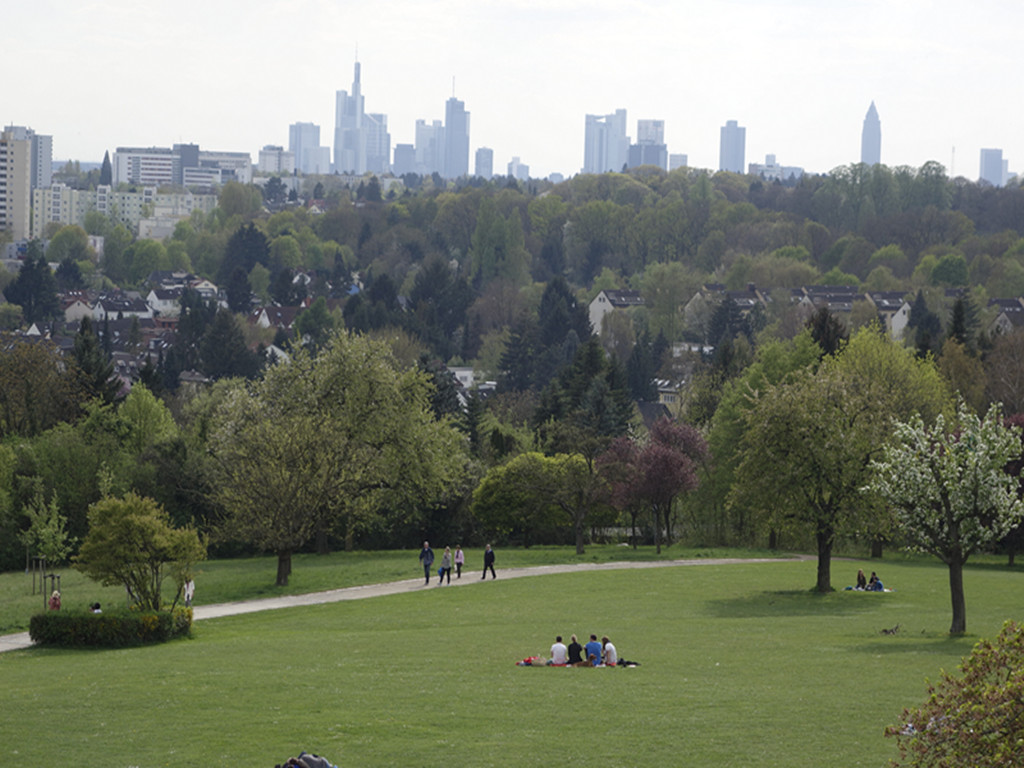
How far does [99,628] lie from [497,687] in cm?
1117

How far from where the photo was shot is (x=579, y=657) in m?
23.7

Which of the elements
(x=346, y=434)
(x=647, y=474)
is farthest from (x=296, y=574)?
(x=647, y=474)

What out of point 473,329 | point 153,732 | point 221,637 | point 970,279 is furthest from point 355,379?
point 970,279

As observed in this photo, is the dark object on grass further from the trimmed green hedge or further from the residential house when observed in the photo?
the residential house

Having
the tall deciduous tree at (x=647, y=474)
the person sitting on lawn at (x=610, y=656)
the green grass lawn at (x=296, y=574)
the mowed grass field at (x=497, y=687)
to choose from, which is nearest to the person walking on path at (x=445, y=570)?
the green grass lawn at (x=296, y=574)

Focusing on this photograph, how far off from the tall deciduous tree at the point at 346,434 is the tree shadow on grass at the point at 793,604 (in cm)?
1387

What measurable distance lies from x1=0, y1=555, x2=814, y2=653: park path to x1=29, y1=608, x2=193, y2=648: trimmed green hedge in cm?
56

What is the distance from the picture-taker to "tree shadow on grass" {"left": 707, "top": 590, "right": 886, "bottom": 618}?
3045cm

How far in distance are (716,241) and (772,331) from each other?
72395mm

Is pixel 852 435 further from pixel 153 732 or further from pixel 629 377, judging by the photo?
pixel 629 377

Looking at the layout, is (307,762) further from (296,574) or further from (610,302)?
(610,302)

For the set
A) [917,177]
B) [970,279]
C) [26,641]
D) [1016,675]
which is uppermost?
[917,177]

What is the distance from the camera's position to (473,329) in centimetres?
14525

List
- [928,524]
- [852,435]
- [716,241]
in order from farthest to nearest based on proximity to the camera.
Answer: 1. [716,241]
2. [852,435]
3. [928,524]
